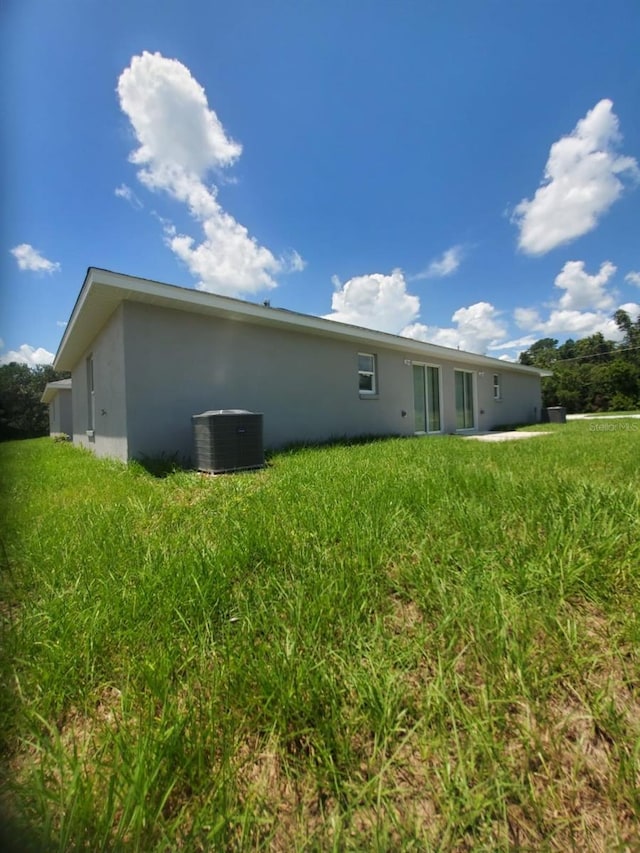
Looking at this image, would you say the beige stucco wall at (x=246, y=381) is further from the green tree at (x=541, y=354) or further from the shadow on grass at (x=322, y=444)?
the green tree at (x=541, y=354)

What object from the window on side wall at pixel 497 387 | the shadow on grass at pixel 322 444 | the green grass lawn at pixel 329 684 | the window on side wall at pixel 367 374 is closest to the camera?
the green grass lawn at pixel 329 684

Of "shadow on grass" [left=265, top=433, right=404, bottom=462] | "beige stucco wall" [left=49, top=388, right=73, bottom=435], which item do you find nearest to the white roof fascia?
"shadow on grass" [left=265, top=433, right=404, bottom=462]

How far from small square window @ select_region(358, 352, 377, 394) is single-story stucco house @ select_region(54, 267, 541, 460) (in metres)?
Result: 0.03

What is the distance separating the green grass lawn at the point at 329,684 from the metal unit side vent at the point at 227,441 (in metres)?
2.59

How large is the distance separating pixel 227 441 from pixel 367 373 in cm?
562

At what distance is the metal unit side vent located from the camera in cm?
498

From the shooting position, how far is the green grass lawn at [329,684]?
0.85 meters

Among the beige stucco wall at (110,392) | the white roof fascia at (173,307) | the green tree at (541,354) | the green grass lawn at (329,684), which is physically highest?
the green tree at (541,354)

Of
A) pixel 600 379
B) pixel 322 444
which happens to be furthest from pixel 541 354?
pixel 322 444

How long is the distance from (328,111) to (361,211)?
3260 mm

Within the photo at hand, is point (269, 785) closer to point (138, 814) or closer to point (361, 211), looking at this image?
point (138, 814)

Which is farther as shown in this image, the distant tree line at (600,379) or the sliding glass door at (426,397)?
the distant tree line at (600,379)

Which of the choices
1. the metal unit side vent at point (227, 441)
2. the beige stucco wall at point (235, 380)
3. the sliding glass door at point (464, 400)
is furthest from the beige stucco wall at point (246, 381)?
the sliding glass door at point (464, 400)

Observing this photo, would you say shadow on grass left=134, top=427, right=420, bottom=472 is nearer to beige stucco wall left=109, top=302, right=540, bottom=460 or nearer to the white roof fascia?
beige stucco wall left=109, top=302, right=540, bottom=460
